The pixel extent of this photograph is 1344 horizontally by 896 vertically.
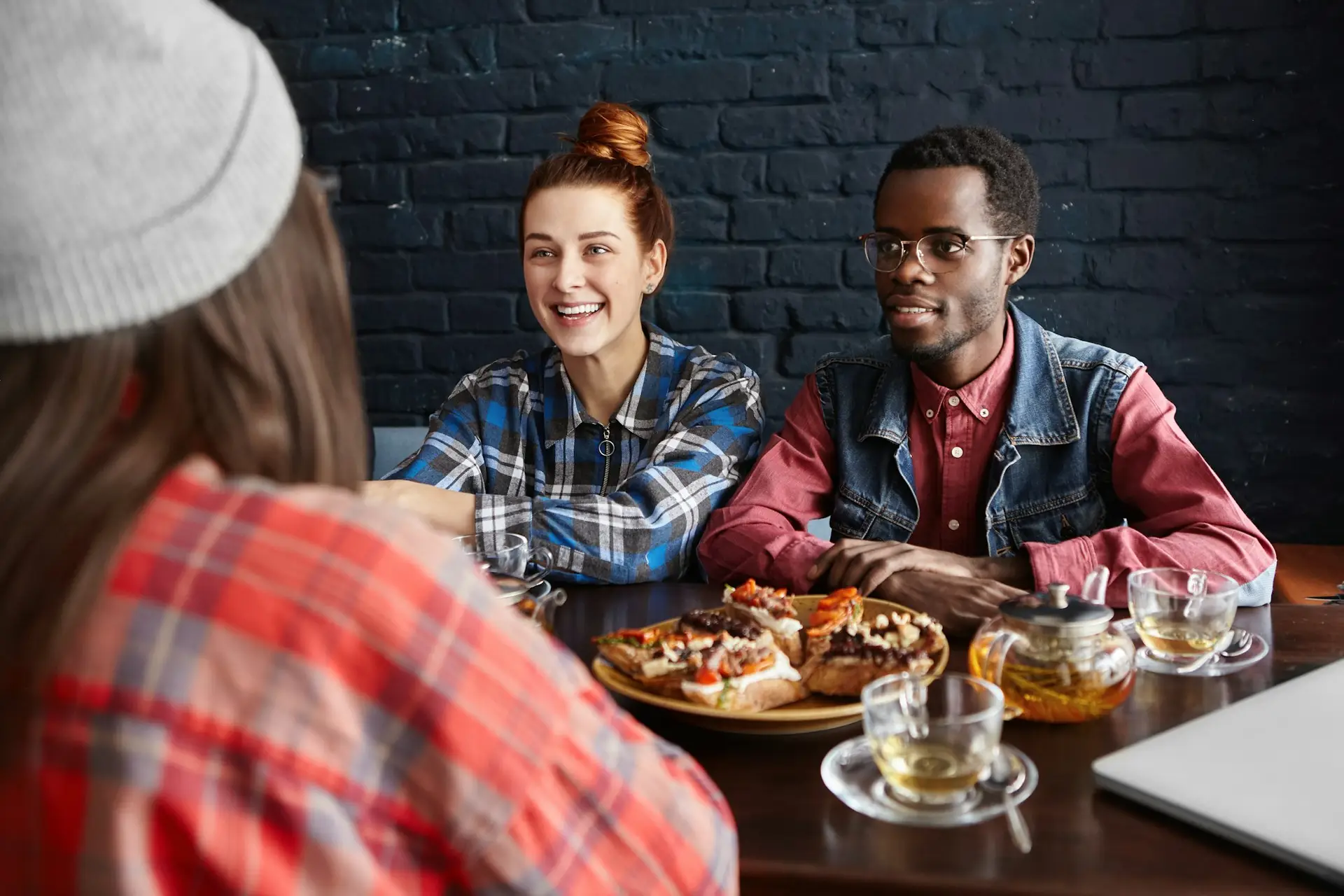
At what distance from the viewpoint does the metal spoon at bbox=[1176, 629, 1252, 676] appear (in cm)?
113

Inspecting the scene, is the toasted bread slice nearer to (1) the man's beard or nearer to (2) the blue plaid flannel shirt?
(2) the blue plaid flannel shirt

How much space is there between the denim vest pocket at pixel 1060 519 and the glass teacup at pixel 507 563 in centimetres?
81

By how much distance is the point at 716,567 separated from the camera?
5.67 ft

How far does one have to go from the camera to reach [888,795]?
0.88m

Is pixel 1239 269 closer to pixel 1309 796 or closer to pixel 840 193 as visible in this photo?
pixel 840 193

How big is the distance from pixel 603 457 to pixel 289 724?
1.64 meters

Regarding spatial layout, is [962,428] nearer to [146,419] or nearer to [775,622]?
[775,622]

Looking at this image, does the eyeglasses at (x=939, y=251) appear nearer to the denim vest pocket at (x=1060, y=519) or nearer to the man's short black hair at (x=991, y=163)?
the man's short black hair at (x=991, y=163)

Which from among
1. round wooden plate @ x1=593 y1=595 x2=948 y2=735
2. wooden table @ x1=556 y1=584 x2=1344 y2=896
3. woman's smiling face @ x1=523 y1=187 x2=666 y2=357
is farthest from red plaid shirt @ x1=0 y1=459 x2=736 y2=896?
woman's smiling face @ x1=523 y1=187 x2=666 y2=357

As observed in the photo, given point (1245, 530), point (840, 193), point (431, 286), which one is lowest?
point (1245, 530)

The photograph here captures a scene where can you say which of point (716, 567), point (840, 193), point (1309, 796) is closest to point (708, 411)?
point (716, 567)

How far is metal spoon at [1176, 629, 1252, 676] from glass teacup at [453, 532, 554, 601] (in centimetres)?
70

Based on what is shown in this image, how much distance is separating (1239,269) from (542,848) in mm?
2209

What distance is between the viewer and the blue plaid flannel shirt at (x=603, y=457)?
1.74 metres
